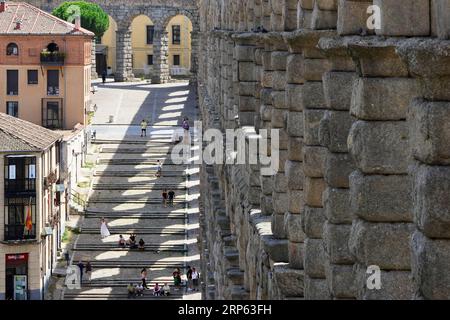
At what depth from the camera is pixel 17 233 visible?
4509 centimetres

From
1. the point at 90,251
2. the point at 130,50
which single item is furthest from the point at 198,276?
the point at 130,50

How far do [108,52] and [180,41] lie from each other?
6291 mm

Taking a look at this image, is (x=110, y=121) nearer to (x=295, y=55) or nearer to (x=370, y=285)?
(x=295, y=55)

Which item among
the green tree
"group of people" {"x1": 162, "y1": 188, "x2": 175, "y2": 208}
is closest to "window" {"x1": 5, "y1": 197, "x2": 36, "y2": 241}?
"group of people" {"x1": 162, "y1": 188, "x2": 175, "y2": 208}

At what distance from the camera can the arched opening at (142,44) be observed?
100125 mm

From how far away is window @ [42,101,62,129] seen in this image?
206 ft

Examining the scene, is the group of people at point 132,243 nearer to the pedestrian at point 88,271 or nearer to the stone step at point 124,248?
the stone step at point 124,248

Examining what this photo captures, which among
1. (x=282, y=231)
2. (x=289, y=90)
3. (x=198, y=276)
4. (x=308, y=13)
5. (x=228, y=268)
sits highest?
(x=308, y=13)

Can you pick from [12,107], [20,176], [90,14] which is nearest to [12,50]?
[12,107]

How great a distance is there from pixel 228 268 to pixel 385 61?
11978mm

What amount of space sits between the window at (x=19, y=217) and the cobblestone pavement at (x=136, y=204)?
2.32m

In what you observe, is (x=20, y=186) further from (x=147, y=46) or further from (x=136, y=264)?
(x=147, y=46)

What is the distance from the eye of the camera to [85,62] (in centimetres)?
6412

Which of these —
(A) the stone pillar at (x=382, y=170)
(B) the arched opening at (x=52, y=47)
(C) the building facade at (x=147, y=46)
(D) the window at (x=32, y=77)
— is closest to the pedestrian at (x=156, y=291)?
(D) the window at (x=32, y=77)
